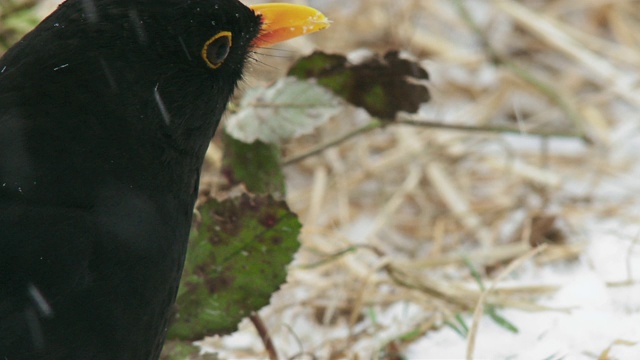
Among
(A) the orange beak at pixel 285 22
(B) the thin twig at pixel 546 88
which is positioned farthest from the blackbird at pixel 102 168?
(B) the thin twig at pixel 546 88

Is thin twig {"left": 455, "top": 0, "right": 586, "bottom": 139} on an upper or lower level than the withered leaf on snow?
lower

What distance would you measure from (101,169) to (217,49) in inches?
13.3

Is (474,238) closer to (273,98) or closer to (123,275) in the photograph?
(273,98)

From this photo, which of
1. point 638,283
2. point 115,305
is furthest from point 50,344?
point 638,283

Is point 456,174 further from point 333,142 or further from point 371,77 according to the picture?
point 371,77

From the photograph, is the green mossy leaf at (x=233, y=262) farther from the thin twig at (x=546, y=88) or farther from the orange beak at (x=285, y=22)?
the thin twig at (x=546, y=88)

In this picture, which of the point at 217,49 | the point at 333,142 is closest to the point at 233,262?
the point at 217,49

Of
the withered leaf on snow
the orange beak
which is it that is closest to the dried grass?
the withered leaf on snow

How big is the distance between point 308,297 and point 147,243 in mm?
1162

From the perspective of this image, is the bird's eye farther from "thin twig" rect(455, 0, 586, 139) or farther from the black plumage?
"thin twig" rect(455, 0, 586, 139)

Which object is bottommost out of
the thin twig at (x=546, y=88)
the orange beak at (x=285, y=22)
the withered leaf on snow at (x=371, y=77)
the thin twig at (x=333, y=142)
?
the thin twig at (x=546, y=88)

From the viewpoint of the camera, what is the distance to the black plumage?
5.12 ft

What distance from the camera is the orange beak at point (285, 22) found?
79.3 inches

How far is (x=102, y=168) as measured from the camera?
1.66 meters
